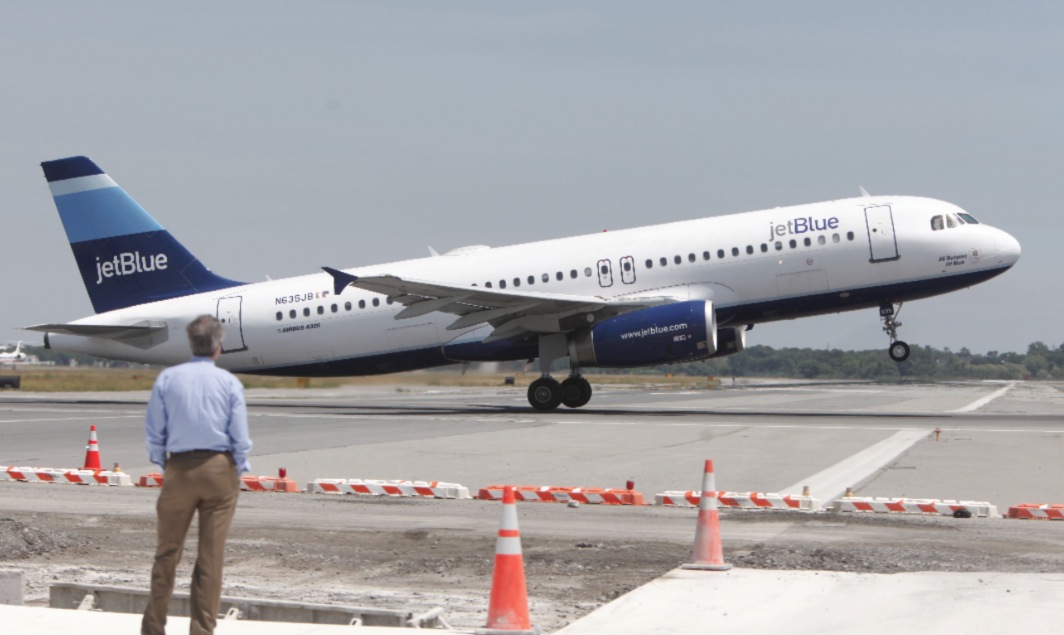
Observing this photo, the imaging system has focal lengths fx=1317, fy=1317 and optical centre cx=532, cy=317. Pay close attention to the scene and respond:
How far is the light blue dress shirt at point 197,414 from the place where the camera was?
274 inches

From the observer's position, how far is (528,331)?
105 ft

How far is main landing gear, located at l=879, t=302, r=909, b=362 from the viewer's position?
30828 millimetres

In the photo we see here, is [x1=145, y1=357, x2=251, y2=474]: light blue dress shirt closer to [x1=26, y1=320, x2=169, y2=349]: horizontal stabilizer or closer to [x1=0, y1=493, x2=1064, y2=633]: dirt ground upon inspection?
[x1=0, y1=493, x2=1064, y2=633]: dirt ground

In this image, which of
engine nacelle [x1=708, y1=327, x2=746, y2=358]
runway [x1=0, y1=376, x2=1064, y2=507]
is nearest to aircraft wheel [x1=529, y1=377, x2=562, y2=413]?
runway [x1=0, y1=376, x2=1064, y2=507]

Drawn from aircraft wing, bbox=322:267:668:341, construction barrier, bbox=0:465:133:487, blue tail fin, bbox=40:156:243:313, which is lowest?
construction barrier, bbox=0:465:133:487

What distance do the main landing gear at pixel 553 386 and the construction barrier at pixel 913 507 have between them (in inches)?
735

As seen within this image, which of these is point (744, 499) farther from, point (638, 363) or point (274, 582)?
point (638, 363)

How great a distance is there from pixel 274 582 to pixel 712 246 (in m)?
22.4

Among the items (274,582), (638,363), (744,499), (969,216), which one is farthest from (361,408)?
(274,582)

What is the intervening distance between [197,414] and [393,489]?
8.09m

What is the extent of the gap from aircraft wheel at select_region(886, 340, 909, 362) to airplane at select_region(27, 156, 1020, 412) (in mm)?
46

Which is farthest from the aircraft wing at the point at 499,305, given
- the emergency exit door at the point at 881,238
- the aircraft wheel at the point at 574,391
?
the emergency exit door at the point at 881,238

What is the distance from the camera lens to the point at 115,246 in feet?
118

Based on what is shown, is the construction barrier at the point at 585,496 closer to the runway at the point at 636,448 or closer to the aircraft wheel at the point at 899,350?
the runway at the point at 636,448
